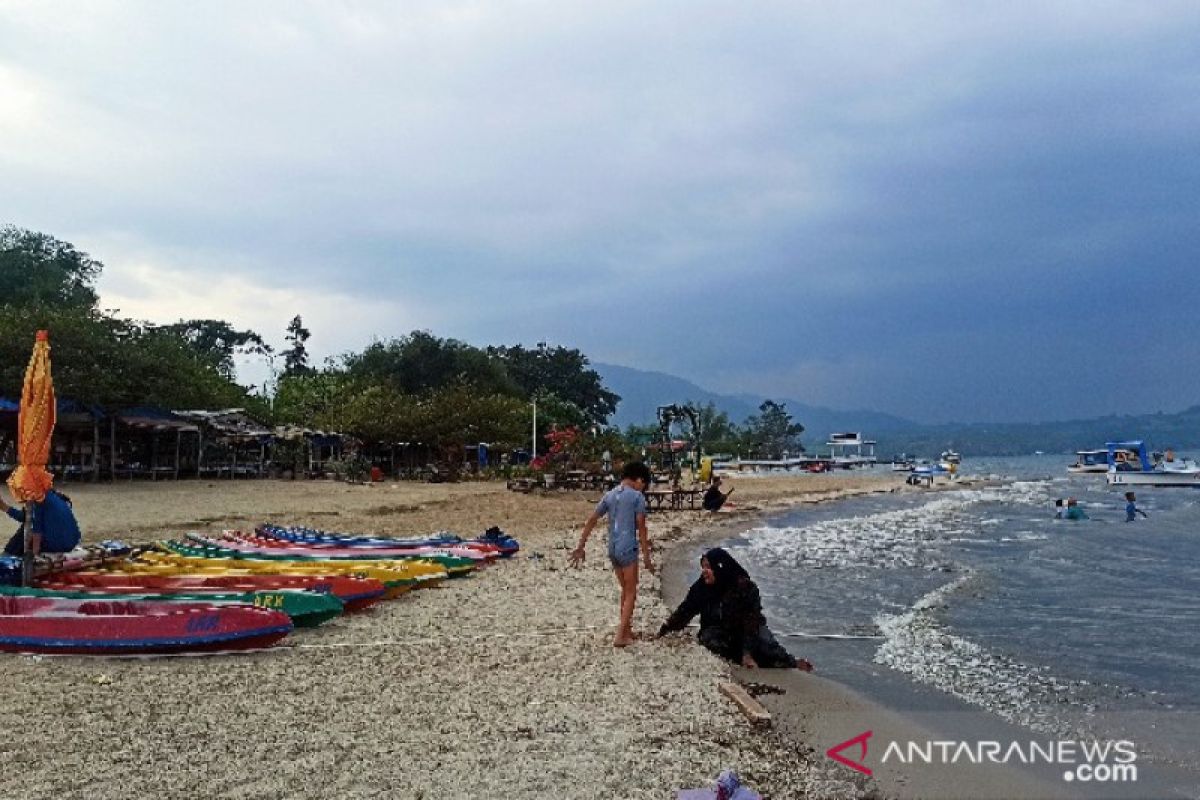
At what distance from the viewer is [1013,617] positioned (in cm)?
1109

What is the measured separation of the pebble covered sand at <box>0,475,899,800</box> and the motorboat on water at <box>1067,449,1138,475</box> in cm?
6583

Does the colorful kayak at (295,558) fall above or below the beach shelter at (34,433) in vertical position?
below

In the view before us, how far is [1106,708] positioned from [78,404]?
93.7ft

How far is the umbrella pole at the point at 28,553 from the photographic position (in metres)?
8.25

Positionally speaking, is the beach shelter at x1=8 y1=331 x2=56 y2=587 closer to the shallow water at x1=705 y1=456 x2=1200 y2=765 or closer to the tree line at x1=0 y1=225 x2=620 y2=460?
the shallow water at x1=705 y1=456 x2=1200 y2=765

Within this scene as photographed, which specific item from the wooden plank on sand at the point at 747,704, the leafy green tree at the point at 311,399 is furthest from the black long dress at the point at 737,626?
the leafy green tree at the point at 311,399

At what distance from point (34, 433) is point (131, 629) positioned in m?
2.41

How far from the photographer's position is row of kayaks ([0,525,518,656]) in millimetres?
7109

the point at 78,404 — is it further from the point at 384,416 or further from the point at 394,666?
the point at 394,666

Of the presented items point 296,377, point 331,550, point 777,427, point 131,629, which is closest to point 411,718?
Result: point 131,629

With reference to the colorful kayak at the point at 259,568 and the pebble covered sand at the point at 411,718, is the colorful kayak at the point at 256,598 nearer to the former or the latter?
the pebble covered sand at the point at 411,718

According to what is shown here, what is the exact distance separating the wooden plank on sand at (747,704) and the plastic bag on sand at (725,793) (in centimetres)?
163

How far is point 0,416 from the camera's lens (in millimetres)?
25219

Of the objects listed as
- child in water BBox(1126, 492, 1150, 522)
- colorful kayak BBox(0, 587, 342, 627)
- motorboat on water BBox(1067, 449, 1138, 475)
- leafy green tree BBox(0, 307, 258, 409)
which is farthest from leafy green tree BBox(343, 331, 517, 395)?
colorful kayak BBox(0, 587, 342, 627)
